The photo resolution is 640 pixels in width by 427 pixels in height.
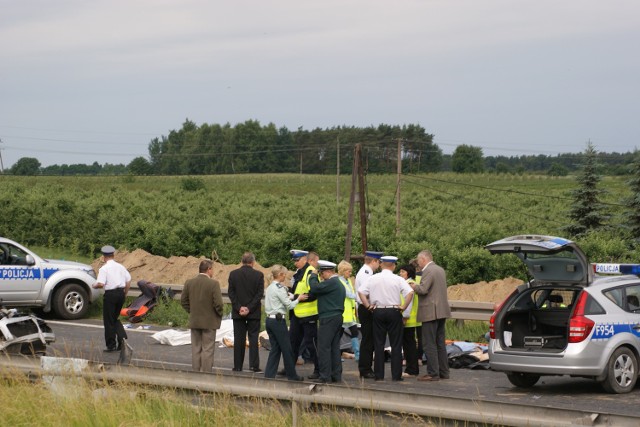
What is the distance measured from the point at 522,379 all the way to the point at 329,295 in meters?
2.91

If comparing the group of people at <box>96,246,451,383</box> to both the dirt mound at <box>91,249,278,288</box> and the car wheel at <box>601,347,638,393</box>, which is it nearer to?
the car wheel at <box>601,347,638,393</box>

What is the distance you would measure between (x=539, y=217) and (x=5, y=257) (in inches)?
1862

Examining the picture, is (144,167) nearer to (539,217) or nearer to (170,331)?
(539,217)

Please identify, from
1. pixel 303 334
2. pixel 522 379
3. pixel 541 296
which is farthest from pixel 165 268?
pixel 522 379

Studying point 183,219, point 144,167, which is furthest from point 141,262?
point 144,167

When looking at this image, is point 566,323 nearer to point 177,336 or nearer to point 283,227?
point 177,336

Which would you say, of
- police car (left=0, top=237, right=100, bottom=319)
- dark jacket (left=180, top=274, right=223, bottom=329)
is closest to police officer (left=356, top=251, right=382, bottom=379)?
dark jacket (left=180, top=274, right=223, bottom=329)

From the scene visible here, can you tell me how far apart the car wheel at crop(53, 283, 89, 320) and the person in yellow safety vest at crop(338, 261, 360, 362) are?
8299 millimetres

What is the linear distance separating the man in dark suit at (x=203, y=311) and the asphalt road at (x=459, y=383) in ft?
1.80

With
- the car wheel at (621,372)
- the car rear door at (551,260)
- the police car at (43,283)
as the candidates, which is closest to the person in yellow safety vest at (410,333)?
the car rear door at (551,260)

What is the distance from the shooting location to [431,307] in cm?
1441

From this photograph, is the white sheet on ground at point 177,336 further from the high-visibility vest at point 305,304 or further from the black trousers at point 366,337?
the black trousers at point 366,337

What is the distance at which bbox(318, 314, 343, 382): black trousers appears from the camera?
13.9 meters

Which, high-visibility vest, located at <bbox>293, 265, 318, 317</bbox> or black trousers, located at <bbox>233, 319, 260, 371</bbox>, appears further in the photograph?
black trousers, located at <bbox>233, 319, 260, 371</bbox>
